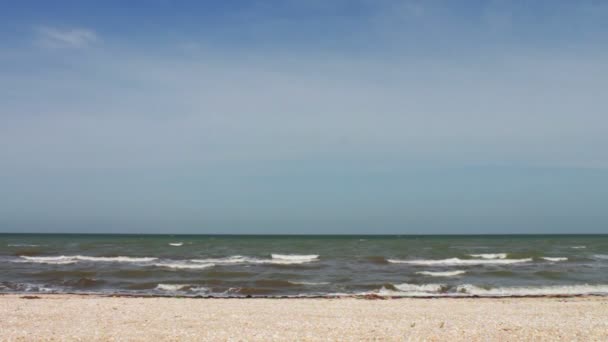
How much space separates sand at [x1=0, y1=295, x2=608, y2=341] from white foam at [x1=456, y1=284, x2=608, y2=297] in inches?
97.4

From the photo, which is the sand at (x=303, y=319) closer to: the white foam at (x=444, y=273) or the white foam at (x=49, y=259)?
the white foam at (x=444, y=273)

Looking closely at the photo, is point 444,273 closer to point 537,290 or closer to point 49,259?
point 537,290

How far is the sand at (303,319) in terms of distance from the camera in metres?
10.2

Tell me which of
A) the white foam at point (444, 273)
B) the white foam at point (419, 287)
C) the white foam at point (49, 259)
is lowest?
the white foam at point (419, 287)

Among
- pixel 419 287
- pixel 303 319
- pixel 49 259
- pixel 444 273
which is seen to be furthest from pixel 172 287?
pixel 49 259

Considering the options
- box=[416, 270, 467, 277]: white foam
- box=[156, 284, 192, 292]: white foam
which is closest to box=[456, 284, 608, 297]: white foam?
box=[416, 270, 467, 277]: white foam

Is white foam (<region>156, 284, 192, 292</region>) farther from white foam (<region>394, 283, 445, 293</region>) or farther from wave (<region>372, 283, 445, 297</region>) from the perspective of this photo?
white foam (<region>394, 283, 445, 293</region>)

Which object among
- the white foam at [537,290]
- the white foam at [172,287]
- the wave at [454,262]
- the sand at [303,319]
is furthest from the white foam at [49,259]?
the white foam at [537,290]

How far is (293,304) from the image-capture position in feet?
52.9

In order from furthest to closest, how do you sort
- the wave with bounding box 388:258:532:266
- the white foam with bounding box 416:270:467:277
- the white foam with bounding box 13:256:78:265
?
the white foam with bounding box 13:256:78:265 → the wave with bounding box 388:258:532:266 → the white foam with bounding box 416:270:467:277

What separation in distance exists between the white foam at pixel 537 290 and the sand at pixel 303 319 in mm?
2474

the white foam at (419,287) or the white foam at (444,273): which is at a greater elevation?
the white foam at (444,273)

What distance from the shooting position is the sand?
33.3ft

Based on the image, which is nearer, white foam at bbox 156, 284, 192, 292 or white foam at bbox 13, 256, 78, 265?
white foam at bbox 156, 284, 192, 292
